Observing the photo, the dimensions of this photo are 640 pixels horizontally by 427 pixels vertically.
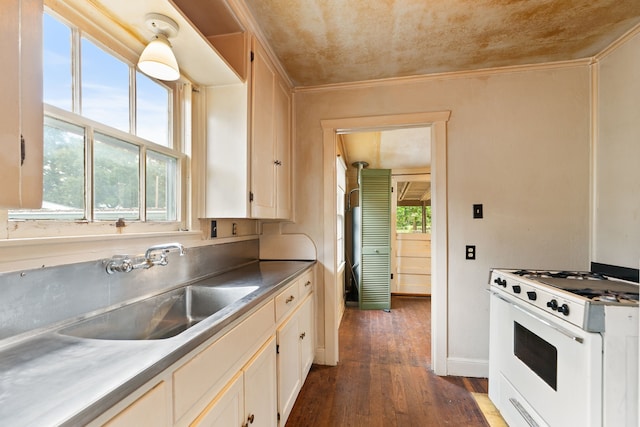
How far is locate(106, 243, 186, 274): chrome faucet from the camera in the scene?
1.07 meters

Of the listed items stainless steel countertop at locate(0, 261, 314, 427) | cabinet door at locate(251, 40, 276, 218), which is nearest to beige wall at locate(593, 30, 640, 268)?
cabinet door at locate(251, 40, 276, 218)

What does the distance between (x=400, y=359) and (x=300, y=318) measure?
1.11 m

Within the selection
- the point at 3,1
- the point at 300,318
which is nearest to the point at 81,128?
the point at 3,1

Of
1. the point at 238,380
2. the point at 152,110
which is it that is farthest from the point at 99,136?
the point at 238,380

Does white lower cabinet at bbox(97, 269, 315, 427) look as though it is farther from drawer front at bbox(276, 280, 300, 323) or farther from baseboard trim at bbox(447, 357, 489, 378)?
baseboard trim at bbox(447, 357, 489, 378)

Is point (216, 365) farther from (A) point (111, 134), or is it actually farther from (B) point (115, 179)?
(A) point (111, 134)

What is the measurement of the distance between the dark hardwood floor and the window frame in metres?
1.42

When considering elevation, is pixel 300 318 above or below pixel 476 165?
below

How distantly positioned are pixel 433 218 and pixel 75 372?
213cm

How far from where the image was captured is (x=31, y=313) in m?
0.82

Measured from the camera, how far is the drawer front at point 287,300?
147 cm

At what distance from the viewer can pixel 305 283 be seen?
202cm

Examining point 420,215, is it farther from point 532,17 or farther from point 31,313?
point 31,313

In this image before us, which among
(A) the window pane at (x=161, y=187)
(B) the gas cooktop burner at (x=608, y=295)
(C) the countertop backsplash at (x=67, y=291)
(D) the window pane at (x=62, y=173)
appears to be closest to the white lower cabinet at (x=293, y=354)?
(C) the countertop backsplash at (x=67, y=291)
